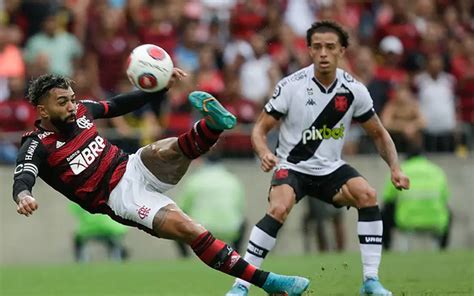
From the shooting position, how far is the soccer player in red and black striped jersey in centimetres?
932

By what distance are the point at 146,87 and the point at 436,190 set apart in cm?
915

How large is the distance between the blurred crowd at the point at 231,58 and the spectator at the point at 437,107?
16 millimetres

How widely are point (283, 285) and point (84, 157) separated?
189cm

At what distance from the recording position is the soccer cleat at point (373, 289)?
33.6 feet

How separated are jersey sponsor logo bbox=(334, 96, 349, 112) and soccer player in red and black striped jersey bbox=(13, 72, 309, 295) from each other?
6.17 ft

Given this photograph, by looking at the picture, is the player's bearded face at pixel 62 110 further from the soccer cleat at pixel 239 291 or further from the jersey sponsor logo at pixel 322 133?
the jersey sponsor logo at pixel 322 133

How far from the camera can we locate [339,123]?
11148mm

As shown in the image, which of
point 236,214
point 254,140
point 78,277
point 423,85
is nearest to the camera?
point 254,140

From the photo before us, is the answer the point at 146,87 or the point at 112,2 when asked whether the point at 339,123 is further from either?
the point at 112,2

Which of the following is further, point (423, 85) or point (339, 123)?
point (423, 85)

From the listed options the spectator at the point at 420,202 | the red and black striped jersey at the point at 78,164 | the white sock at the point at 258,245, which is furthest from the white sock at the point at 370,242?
the spectator at the point at 420,202

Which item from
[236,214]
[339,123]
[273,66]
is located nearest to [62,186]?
[339,123]

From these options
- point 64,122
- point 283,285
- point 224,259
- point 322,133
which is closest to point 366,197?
point 322,133

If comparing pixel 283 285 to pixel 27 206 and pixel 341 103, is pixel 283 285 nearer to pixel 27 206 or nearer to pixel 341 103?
pixel 27 206
